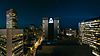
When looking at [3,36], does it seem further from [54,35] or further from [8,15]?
[8,15]

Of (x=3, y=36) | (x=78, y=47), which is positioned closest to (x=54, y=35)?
(x=78, y=47)

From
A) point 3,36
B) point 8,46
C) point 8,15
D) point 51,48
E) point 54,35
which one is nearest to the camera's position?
point 8,46

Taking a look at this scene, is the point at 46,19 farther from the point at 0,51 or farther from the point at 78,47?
the point at 0,51

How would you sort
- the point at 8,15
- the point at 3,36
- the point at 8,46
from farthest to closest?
the point at 8,15, the point at 3,36, the point at 8,46

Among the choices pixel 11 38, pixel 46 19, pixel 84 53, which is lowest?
pixel 84 53

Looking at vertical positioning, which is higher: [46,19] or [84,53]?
[46,19]

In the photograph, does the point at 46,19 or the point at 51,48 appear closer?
the point at 51,48
